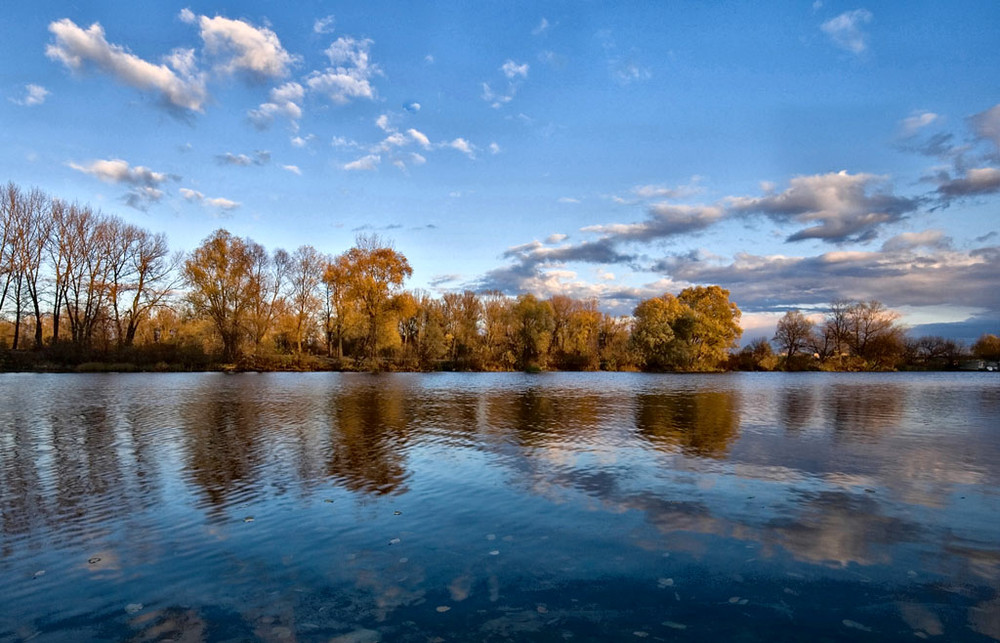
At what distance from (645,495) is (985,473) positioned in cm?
820

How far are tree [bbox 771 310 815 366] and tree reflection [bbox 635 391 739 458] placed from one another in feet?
225

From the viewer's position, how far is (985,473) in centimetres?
1169

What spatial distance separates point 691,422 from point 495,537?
1437 centimetres

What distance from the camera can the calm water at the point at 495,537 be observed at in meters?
5.35

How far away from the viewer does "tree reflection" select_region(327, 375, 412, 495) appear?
1095cm

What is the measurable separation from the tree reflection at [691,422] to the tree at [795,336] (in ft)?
225

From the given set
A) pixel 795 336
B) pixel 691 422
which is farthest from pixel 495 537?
pixel 795 336

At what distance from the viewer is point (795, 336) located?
90.1 meters

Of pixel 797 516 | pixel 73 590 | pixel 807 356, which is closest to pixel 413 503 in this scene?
pixel 73 590

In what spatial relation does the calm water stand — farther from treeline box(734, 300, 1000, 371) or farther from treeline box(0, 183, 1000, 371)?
treeline box(734, 300, 1000, 371)

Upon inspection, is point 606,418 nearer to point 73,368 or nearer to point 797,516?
point 797,516

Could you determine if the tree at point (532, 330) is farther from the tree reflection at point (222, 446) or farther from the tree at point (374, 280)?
the tree reflection at point (222, 446)

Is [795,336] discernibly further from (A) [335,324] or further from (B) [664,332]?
(A) [335,324]

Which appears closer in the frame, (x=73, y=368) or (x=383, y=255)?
(x=73, y=368)
